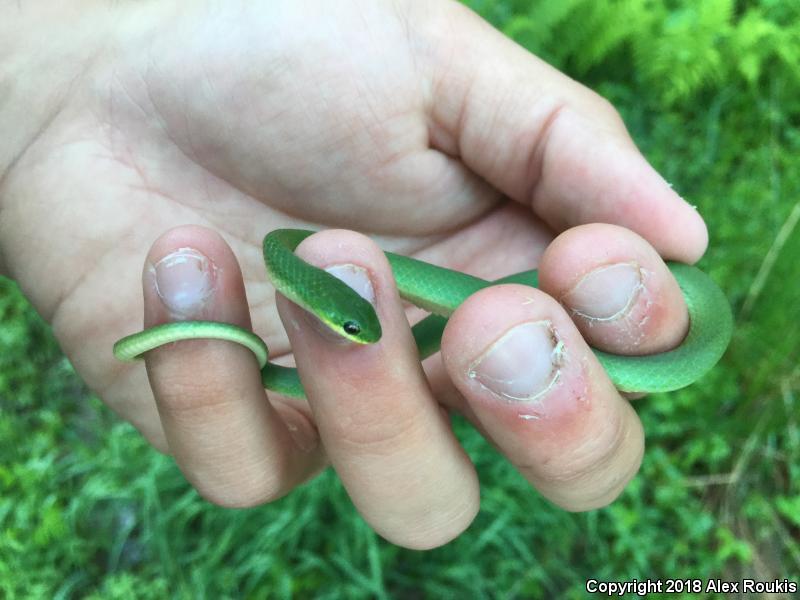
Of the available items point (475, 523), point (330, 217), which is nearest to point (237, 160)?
point (330, 217)

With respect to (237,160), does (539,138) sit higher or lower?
higher

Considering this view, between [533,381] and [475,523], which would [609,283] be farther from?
[475,523]

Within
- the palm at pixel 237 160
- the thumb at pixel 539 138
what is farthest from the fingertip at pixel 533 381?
the palm at pixel 237 160

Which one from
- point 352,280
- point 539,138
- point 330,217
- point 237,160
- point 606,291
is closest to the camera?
point 352,280

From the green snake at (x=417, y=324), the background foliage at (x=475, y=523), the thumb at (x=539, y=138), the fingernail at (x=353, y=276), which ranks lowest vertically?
the background foliage at (x=475, y=523)

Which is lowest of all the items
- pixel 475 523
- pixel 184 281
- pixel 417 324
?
pixel 475 523

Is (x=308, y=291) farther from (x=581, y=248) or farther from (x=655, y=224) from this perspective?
(x=655, y=224)

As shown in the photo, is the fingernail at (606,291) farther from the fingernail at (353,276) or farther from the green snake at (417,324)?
the fingernail at (353,276)

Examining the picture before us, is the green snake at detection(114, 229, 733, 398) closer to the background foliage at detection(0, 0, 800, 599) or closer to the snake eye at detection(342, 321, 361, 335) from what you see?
the snake eye at detection(342, 321, 361, 335)
